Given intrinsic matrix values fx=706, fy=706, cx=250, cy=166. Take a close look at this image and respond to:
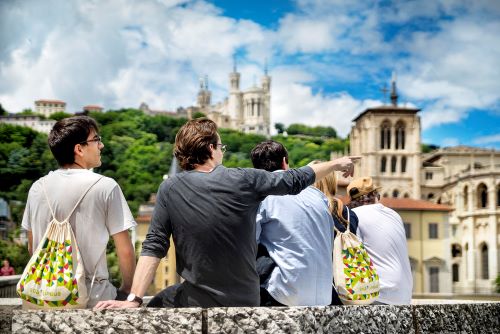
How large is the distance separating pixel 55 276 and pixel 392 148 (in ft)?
306

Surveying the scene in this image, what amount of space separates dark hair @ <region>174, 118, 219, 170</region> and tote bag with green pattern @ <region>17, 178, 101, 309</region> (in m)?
0.81

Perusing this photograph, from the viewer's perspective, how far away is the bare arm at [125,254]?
13.7 feet

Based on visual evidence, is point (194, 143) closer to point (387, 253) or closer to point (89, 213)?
point (89, 213)

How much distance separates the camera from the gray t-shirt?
12.5ft

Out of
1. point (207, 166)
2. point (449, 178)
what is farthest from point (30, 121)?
point (207, 166)

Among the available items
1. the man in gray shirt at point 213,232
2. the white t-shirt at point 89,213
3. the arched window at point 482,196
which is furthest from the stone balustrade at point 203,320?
the arched window at point 482,196

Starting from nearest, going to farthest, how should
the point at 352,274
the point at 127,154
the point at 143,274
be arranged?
the point at 143,274 < the point at 352,274 < the point at 127,154

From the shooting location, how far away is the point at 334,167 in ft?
13.6

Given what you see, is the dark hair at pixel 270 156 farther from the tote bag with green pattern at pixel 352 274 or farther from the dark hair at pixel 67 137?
the dark hair at pixel 67 137

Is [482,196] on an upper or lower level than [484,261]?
upper

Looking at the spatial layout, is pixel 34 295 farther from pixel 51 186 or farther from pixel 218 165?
pixel 218 165

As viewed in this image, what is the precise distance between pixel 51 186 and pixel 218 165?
98 cm

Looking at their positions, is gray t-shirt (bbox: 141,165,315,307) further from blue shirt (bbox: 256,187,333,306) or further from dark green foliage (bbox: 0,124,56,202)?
dark green foliage (bbox: 0,124,56,202)

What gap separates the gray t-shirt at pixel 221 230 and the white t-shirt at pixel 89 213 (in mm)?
312
